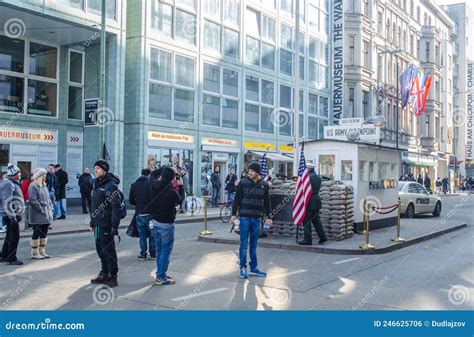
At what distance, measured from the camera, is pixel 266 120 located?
31.6 metres

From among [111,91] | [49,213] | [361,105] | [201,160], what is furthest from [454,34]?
[49,213]

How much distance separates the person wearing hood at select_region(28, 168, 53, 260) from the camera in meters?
9.91

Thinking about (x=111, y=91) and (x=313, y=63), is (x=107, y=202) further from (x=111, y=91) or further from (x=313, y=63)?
(x=313, y=63)

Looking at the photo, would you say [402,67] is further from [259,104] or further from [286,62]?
[259,104]

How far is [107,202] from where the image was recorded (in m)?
7.64

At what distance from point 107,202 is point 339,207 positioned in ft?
22.0

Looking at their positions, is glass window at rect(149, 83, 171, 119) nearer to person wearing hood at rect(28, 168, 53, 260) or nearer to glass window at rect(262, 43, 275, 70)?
glass window at rect(262, 43, 275, 70)

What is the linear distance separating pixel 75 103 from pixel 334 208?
14928 millimetres

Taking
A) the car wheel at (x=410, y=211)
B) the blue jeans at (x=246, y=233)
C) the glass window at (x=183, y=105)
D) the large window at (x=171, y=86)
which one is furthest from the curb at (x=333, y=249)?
the glass window at (x=183, y=105)

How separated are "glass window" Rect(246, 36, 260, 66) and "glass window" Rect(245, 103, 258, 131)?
8.39ft

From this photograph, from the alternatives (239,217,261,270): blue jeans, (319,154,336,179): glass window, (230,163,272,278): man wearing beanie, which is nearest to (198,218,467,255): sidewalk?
(319,154,336,179): glass window

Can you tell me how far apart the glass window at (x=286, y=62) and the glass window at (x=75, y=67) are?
1354 cm

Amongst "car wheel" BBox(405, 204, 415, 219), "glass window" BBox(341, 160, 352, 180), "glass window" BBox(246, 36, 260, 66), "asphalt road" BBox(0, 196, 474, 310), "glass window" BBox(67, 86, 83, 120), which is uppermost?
"glass window" BBox(246, 36, 260, 66)

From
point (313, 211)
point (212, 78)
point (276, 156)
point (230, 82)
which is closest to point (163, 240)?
point (313, 211)
